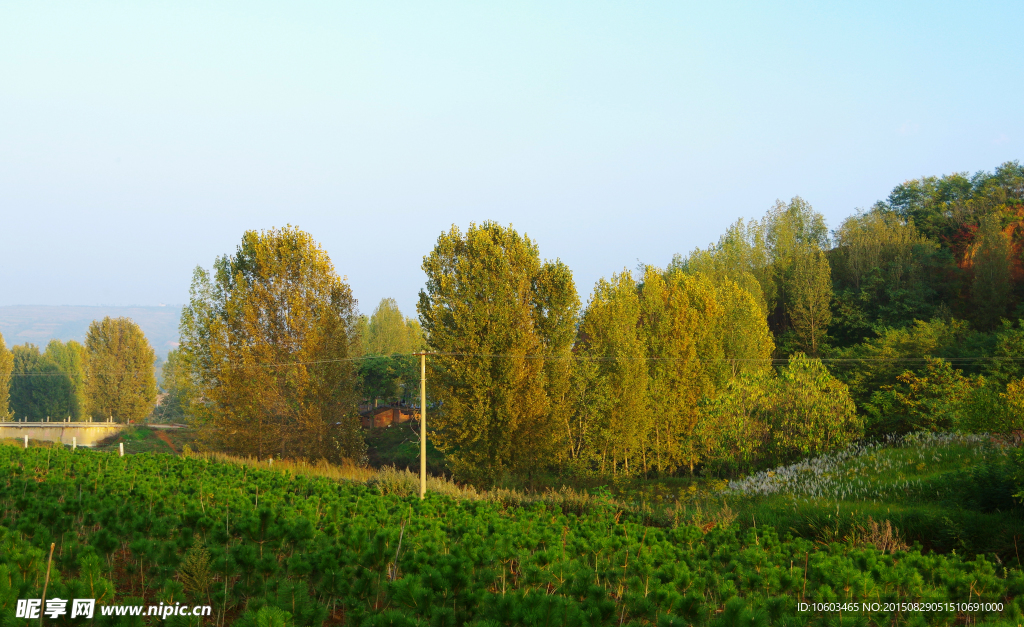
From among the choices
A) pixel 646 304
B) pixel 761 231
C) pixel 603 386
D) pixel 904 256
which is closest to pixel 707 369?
pixel 646 304

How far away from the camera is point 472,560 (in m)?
7.64

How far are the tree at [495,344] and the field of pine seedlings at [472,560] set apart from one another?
13.2m

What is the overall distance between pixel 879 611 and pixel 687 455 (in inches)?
1061

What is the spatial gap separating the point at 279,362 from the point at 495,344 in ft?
39.8

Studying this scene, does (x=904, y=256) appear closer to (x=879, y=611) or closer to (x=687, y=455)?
(x=687, y=455)

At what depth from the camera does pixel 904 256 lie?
52719mm

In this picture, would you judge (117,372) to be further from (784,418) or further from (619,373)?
(784,418)

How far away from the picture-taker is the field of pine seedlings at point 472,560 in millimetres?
5668

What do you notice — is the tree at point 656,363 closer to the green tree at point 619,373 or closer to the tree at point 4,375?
the green tree at point 619,373

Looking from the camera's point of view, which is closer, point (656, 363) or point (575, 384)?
point (575, 384)

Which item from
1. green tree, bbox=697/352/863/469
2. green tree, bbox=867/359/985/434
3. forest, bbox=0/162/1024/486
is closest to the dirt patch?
forest, bbox=0/162/1024/486

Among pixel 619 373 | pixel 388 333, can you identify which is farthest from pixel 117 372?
pixel 619 373

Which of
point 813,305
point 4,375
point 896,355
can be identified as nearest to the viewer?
point 896,355

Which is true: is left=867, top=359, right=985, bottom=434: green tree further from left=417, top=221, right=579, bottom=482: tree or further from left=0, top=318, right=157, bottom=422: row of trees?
left=0, top=318, right=157, bottom=422: row of trees
